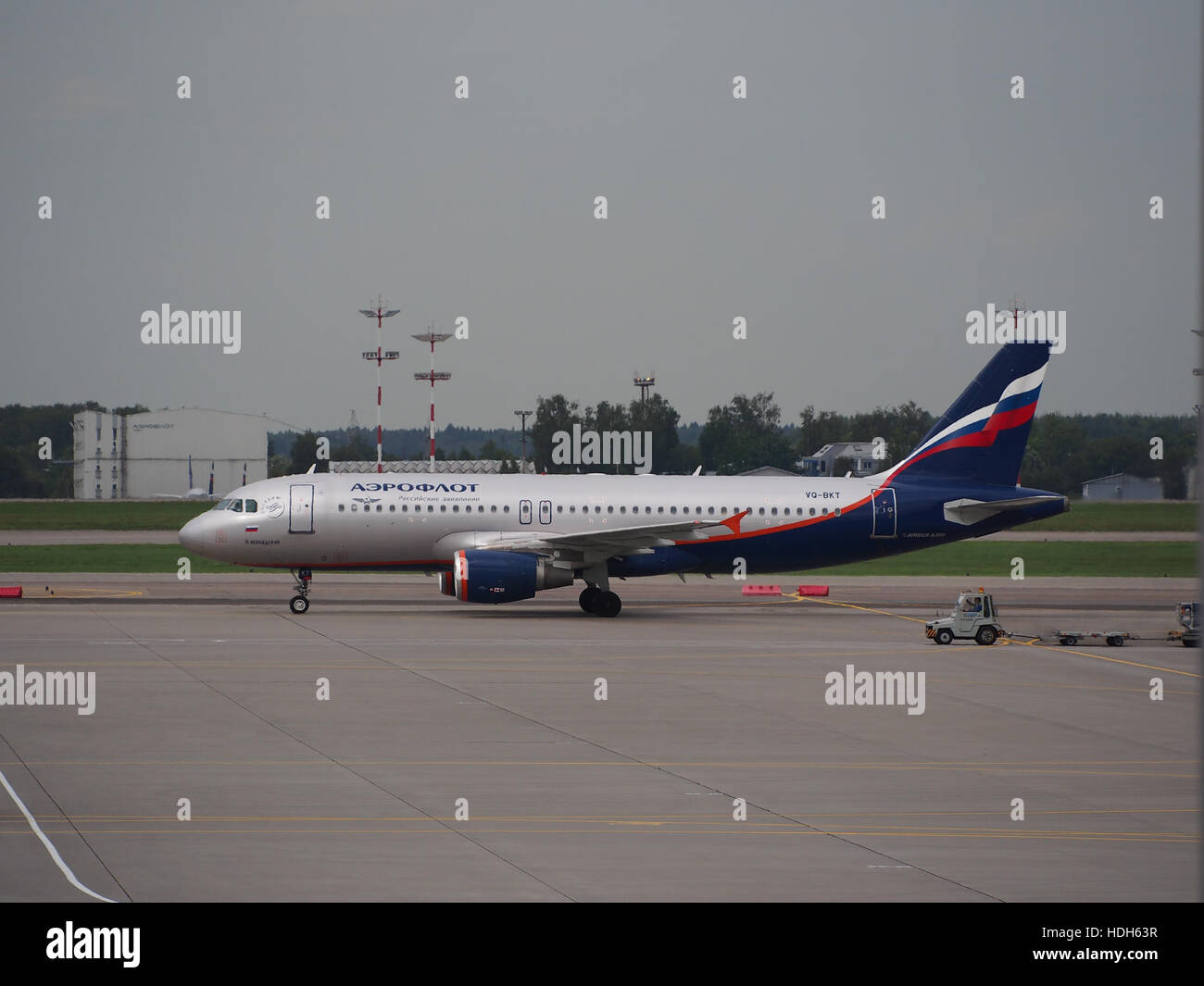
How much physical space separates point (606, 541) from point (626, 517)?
9.63 feet

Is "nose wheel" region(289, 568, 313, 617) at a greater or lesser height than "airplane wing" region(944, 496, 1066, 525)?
lesser

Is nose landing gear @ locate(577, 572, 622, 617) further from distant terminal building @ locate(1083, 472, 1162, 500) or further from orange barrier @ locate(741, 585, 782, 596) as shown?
distant terminal building @ locate(1083, 472, 1162, 500)

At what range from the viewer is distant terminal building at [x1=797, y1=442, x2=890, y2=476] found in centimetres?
11850

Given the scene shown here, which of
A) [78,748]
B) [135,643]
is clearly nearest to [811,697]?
[78,748]

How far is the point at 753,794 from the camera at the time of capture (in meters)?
18.2

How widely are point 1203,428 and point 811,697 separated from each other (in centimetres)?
1974

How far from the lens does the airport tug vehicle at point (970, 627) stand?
36.3m

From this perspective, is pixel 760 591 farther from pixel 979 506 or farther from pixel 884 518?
pixel 979 506

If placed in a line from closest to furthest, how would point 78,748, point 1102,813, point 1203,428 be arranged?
point 1203,428 < point 1102,813 < point 78,748

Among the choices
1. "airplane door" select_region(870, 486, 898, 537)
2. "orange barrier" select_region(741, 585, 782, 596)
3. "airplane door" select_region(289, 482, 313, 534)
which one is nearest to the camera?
"airplane door" select_region(289, 482, 313, 534)

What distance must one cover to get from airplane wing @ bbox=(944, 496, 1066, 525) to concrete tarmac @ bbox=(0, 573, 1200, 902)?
24.0ft
